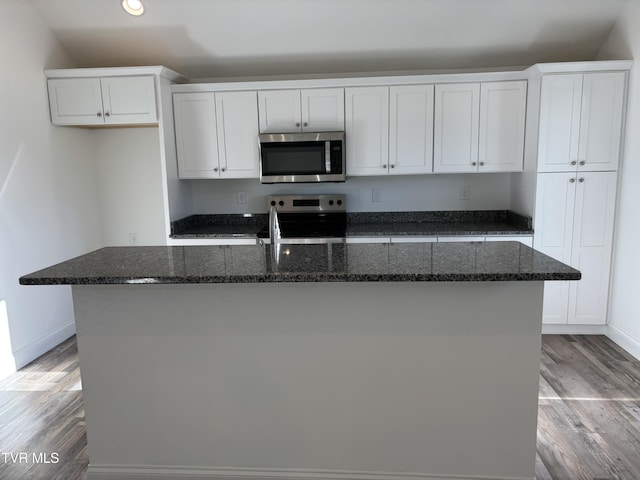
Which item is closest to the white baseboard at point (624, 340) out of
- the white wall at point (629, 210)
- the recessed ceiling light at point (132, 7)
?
the white wall at point (629, 210)

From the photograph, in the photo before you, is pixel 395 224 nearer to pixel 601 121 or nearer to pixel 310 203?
pixel 310 203

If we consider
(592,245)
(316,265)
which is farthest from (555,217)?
(316,265)

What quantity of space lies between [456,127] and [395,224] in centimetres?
97

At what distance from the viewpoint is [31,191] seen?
3330 millimetres

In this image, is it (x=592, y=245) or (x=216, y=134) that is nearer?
(x=592, y=245)

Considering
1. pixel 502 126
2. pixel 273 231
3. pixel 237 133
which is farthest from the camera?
pixel 237 133

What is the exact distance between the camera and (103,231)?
422 centimetres

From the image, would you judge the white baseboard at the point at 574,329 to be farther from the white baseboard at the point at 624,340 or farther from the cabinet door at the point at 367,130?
the cabinet door at the point at 367,130

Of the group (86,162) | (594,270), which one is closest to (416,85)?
(594,270)

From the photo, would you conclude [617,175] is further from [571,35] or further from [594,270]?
[571,35]

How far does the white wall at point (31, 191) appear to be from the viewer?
3104mm

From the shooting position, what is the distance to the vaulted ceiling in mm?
3248

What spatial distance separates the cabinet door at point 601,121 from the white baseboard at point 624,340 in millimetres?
1261

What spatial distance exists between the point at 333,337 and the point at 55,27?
11.1 feet
